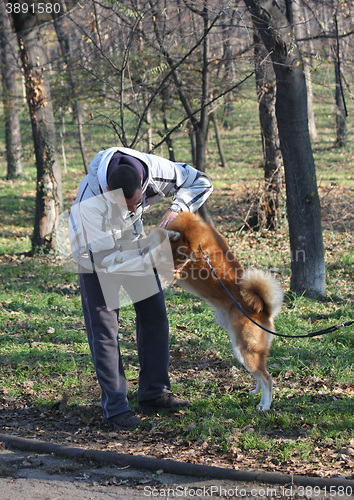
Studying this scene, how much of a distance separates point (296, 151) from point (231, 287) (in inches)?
120

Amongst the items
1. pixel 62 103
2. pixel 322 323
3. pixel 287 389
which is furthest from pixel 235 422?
pixel 62 103

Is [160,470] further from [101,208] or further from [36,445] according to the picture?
[101,208]

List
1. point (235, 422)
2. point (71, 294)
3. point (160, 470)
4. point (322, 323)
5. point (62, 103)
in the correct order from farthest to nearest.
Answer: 1. point (62, 103)
2. point (71, 294)
3. point (322, 323)
4. point (235, 422)
5. point (160, 470)

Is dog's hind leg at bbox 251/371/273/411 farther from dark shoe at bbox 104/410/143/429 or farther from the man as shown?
dark shoe at bbox 104/410/143/429

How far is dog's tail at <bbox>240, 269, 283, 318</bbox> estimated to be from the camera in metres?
4.15

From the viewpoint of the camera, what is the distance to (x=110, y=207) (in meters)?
3.76

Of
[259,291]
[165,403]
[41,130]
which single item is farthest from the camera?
[41,130]

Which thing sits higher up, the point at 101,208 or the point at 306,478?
the point at 101,208

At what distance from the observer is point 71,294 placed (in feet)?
26.3

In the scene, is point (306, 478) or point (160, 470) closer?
point (306, 478)

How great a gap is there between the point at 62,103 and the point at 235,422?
1324cm

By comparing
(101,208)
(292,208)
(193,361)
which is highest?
(101,208)

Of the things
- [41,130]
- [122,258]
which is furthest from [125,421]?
[41,130]

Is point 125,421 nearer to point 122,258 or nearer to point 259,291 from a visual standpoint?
point 122,258
